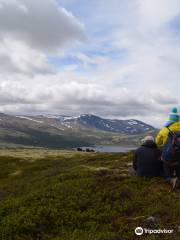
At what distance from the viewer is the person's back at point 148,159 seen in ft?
62.8

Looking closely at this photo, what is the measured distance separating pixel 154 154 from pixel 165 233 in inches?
332

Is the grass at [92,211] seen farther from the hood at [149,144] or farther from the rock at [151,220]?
the hood at [149,144]

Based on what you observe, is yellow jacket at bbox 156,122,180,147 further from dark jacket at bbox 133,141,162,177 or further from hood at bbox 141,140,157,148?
dark jacket at bbox 133,141,162,177

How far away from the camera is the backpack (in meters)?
17.1

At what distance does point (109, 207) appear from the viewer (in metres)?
15.1

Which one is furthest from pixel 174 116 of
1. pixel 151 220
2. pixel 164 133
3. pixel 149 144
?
pixel 151 220

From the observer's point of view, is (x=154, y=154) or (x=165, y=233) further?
(x=154, y=154)

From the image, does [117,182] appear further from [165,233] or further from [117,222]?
[165,233]

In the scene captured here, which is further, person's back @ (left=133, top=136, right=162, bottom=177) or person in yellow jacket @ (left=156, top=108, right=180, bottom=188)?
person's back @ (left=133, top=136, right=162, bottom=177)

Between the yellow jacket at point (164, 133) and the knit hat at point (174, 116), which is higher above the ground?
the knit hat at point (174, 116)

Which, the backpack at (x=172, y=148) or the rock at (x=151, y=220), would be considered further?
the backpack at (x=172, y=148)

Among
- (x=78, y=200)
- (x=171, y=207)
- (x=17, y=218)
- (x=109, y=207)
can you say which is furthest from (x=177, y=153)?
(x=17, y=218)

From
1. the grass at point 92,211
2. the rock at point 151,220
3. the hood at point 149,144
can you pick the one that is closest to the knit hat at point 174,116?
the hood at point 149,144

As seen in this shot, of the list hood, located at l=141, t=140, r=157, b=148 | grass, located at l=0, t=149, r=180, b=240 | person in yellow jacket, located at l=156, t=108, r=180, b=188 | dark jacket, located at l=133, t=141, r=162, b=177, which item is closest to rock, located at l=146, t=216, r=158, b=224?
grass, located at l=0, t=149, r=180, b=240
